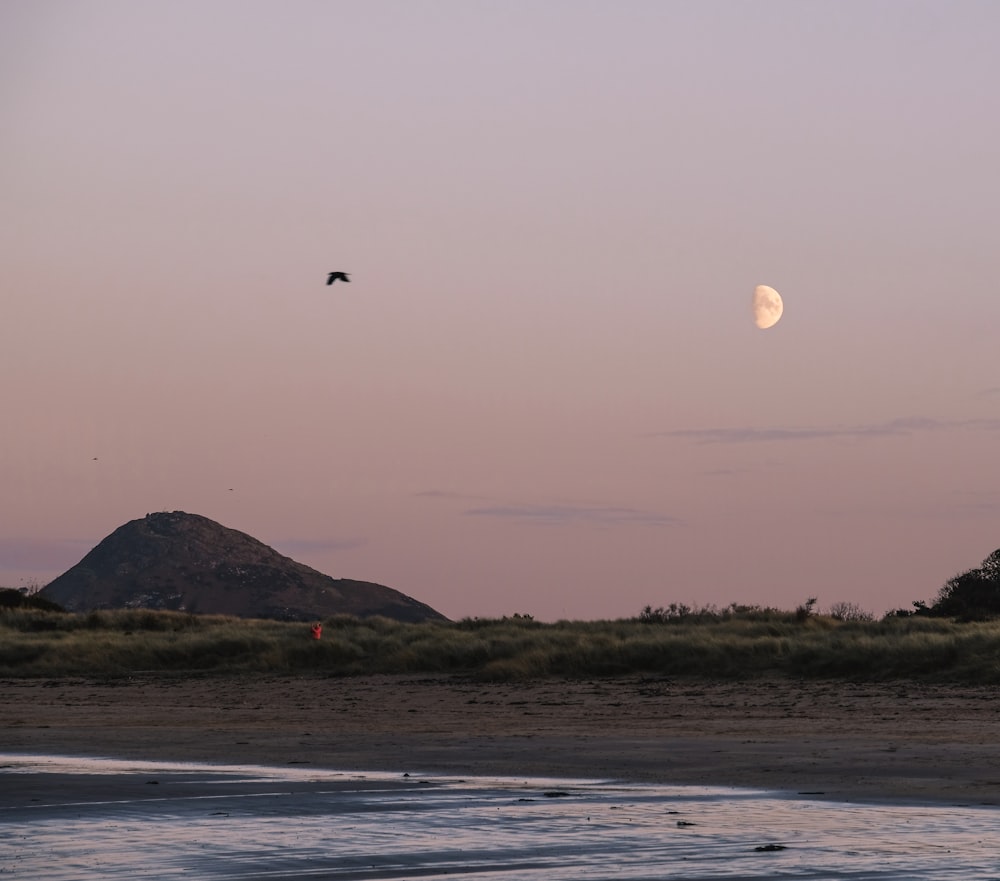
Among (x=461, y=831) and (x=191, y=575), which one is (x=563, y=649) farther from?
(x=191, y=575)

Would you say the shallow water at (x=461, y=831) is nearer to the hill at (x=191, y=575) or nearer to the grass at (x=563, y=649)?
the grass at (x=563, y=649)

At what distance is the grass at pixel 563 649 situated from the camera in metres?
30.3

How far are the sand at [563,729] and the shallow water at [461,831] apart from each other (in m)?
1.48

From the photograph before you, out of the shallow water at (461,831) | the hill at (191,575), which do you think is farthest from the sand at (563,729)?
the hill at (191,575)

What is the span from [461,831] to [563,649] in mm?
22853

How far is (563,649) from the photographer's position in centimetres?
3388

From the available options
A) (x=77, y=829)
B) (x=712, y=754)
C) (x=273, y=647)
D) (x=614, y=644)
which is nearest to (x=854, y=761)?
(x=712, y=754)

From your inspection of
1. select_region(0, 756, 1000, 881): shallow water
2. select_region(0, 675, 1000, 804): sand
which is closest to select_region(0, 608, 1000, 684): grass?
select_region(0, 675, 1000, 804): sand

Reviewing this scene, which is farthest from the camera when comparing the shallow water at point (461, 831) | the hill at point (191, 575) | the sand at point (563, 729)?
the hill at point (191, 575)

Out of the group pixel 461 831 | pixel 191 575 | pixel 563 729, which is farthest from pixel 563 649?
pixel 191 575

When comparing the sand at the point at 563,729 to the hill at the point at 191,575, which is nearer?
the sand at the point at 563,729

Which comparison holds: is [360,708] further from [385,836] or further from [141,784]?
[385,836]

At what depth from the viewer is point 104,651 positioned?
39.3 m

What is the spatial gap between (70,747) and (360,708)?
8245 mm
